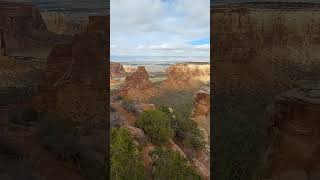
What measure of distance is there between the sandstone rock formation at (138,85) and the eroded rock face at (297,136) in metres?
9.16

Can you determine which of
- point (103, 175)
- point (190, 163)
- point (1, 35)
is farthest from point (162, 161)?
point (1, 35)

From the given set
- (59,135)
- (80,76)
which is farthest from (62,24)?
(59,135)

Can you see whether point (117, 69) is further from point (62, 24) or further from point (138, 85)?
point (62, 24)

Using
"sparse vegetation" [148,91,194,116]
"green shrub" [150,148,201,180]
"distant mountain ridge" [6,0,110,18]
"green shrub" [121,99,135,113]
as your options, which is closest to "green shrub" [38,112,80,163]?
"distant mountain ridge" [6,0,110,18]

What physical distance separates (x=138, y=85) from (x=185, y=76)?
185 centimetres

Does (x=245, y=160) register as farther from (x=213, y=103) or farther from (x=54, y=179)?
(x=54, y=179)

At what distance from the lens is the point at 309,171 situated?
15.3 ft

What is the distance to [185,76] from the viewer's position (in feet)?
49.2

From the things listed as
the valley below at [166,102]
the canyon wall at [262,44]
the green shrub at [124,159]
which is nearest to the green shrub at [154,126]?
the valley below at [166,102]

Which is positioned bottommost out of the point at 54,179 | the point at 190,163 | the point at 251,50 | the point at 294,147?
the point at 190,163

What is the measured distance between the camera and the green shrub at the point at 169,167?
10586 mm

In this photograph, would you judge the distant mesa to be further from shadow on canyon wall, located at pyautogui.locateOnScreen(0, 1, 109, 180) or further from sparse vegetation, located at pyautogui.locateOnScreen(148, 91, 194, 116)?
shadow on canyon wall, located at pyautogui.locateOnScreen(0, 1, 109, 180)

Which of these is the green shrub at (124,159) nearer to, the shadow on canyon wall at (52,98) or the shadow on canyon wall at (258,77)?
the shadow on canyon wall at (52,98)

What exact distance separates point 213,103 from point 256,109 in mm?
483
